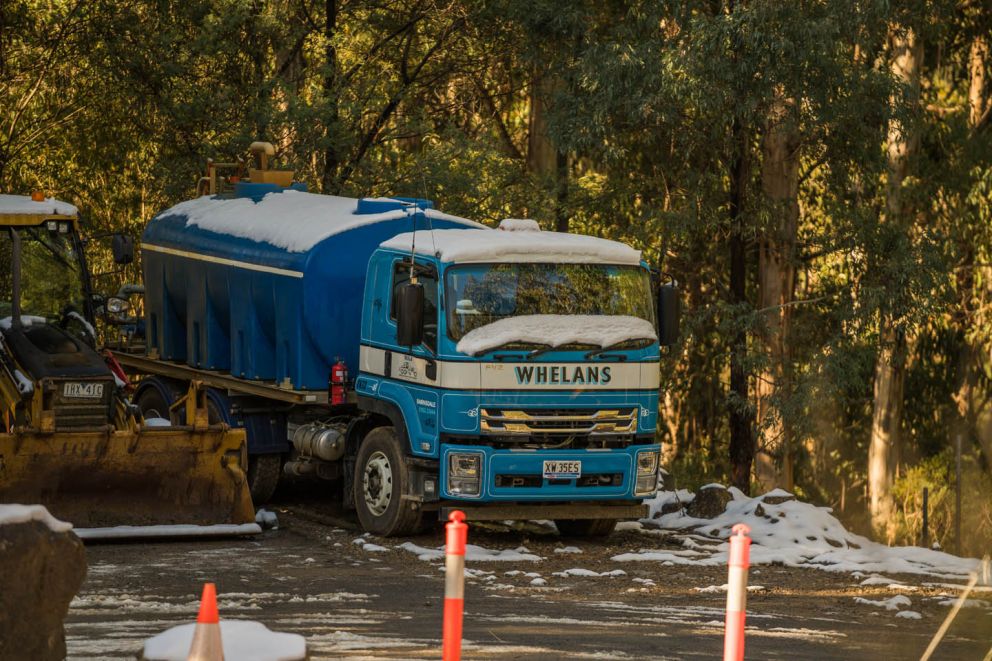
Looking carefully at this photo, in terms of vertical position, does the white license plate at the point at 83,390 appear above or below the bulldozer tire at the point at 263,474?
above

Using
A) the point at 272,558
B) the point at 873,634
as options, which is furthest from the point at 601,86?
the point at 873,634

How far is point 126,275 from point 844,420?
13828mm

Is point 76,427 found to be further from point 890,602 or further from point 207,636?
point 207,636

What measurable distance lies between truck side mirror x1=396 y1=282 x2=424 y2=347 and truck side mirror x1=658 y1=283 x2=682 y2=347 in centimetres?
249

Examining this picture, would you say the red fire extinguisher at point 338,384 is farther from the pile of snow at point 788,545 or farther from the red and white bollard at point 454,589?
the red and white bollard at point 454,589

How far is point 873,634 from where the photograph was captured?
11.8 metres

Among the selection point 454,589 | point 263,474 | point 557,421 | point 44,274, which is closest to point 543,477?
point 557,421

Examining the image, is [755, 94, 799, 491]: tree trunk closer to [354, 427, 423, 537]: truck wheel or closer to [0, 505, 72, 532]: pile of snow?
[354, 427, 423, 537]: truck wheel

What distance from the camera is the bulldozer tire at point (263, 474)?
61.1ft

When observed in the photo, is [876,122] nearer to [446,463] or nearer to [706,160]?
[706,160]

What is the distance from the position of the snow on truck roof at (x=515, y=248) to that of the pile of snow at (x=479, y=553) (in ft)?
8.52

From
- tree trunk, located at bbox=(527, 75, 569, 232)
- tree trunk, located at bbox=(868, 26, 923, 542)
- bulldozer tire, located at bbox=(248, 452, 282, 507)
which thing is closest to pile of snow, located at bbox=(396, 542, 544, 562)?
bulldozer tire, located at bbox=(248, 452, 282, 507)

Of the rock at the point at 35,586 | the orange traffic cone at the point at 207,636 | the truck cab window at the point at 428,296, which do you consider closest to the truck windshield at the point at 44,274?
the truck cab window at the point at 428,296

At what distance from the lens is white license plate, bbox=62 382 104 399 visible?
52.5 feet
